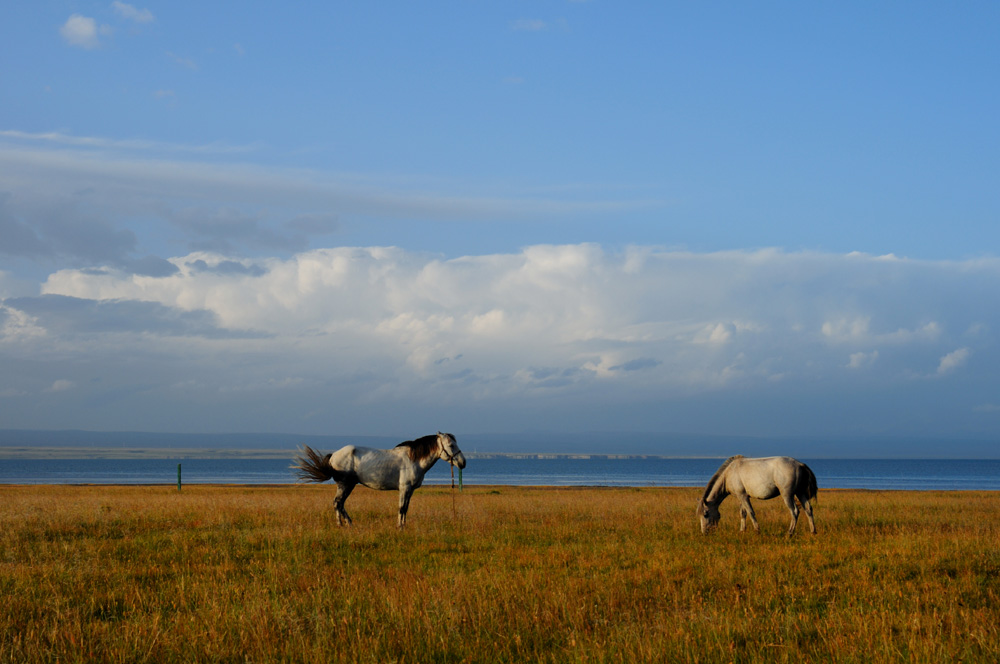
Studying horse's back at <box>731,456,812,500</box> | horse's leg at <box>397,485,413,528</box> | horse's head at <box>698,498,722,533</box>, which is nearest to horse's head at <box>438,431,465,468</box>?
horse's leg at <box>397,485,413,528</box>

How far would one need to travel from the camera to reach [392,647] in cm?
648

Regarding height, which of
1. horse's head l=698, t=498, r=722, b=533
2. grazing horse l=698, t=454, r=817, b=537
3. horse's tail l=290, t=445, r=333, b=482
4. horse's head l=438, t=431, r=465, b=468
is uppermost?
horse's head l=438, t=431, r=465, b=468

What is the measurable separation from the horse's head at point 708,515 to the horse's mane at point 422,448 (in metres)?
5.83

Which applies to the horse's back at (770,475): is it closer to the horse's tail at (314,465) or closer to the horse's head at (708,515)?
the horse's head at (708,515)

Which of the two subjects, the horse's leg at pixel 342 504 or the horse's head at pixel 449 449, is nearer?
the horse's head at pixel 449 449

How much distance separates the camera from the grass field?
6414 mm

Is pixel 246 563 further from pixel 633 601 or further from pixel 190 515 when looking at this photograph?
pixel 190 515

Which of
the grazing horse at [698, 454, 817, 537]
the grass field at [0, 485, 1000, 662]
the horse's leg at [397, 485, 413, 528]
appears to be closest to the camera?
the grass field at [0, 485, 1000, 662]

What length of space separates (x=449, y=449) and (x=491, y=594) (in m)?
7.96

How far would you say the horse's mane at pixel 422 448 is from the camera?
16.6 metres

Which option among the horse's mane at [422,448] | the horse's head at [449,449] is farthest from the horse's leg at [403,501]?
the horse's head at [449,449]

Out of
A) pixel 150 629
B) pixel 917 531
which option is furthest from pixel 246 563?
pixel 917 531

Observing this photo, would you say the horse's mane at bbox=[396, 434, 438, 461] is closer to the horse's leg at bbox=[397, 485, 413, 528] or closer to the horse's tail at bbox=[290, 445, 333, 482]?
the horse's leg at bbox=[397, 485, 413, 528]

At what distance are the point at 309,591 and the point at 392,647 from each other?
265cm
